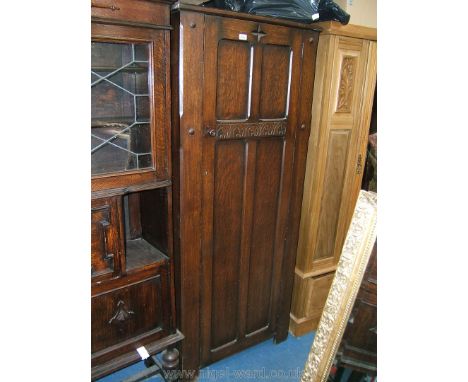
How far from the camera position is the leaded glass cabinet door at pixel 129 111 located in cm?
129

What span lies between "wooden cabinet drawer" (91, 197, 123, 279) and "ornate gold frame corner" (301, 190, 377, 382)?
0.88 metres

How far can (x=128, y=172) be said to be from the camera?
1.35 meters

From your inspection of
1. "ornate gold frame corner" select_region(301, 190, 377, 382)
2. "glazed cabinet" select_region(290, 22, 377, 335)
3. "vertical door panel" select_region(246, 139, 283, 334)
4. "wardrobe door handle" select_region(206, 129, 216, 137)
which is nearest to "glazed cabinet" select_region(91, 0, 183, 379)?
"wardrobe door handle" select_region(206, 129, 216, 137)

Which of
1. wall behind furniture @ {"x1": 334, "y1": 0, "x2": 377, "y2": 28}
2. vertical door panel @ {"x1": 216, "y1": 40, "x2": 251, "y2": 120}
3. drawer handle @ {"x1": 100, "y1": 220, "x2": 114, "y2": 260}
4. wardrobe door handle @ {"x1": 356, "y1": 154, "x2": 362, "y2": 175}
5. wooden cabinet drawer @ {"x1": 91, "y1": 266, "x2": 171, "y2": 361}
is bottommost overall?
wooden cabinet drawer @ {"x1": 91, "y1": 266, "x2": 171, "y2": 361}

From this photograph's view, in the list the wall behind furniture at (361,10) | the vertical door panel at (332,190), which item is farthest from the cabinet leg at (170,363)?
the wall behind furniture at (361,10)

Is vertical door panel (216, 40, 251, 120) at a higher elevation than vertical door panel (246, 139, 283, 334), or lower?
higher

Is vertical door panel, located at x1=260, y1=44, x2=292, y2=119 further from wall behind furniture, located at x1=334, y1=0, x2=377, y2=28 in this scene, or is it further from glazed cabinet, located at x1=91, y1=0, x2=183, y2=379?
wall behind furniture, located at x1=334, y1=0, x2=377, y2=28

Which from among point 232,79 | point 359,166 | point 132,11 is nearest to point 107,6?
point 132,11

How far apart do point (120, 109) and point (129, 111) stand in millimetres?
34

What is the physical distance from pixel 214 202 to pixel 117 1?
885 mm

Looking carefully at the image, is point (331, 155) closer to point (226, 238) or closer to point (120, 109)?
point (226, 238)

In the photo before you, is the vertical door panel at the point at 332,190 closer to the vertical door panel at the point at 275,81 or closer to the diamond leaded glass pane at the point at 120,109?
the vertical door panel at the point at 275,81

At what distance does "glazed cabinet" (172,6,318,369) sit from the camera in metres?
1.43

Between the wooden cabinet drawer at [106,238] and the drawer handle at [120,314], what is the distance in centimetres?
16
